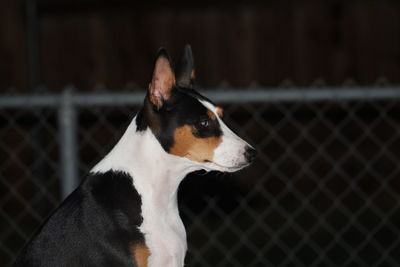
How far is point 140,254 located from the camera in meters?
2.76

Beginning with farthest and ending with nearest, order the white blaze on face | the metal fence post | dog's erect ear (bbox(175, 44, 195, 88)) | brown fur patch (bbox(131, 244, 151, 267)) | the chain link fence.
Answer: the chain link fence → the metal fence post → dog's erect ear (bbox(175, 44, 195, 88)) → the white blaze on face → brown fur patch (bbox(131, 244, 151, 267))

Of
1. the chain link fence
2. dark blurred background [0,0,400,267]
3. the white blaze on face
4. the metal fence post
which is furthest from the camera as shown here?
dark blurred background [0,0,400,267]

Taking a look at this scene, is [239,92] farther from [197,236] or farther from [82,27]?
[82,27]

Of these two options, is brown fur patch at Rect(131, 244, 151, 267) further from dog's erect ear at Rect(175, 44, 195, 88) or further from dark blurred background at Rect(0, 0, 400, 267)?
dark blurred background at Rect(0, 0, 400, 267)

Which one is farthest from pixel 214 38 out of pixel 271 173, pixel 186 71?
pixel 186 71

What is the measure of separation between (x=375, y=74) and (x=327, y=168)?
32.3 inches

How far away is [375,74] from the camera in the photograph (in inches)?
227

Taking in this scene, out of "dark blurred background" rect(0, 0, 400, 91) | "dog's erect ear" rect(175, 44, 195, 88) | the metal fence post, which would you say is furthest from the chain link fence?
"dog's erect ear" rect(175, 44, 195, 88)

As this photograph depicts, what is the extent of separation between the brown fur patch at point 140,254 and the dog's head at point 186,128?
38cm

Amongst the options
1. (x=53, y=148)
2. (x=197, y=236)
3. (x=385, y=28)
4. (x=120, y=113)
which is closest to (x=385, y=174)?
(x=385, y=28)

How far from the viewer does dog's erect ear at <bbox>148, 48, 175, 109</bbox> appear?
2.88 meters

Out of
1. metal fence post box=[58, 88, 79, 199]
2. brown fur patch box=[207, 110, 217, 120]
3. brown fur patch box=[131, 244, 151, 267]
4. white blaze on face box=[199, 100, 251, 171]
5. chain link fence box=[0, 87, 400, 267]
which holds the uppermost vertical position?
brown fur patch box=[207, 110, 217, 120]

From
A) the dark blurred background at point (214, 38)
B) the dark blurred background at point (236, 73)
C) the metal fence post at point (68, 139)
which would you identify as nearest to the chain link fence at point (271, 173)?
the dark blurred background at point (236, 73)

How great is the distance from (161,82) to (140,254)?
67 centimetres
